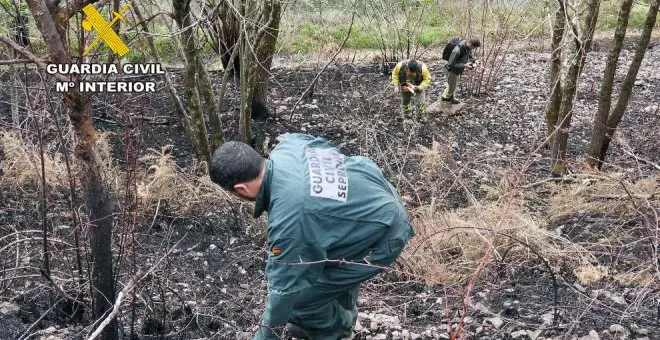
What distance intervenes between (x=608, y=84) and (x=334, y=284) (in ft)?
13.8

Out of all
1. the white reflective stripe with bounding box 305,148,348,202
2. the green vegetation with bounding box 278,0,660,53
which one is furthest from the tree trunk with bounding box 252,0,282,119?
the white reflective stripe with bounding box 305,148,348,202

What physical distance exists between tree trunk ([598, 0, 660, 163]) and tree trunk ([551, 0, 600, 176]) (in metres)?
0.38

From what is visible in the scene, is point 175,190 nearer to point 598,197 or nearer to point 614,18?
point 598,197

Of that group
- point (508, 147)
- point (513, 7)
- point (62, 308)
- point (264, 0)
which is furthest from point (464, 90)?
point (62, 308)

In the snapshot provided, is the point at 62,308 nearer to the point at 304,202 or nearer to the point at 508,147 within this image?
the point at 304,202

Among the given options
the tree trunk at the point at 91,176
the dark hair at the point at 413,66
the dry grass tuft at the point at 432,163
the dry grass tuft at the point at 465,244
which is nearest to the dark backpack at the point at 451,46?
the dark hair at the point at 413,66

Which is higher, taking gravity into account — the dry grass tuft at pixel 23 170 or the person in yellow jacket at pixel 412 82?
the person in yellow jacket at pixel 412 82

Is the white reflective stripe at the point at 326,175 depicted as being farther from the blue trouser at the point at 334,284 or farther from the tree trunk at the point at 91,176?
the tree trunk at the point at 91,176

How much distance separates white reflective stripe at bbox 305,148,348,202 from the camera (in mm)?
2576

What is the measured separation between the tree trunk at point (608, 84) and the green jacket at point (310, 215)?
10.8 feet

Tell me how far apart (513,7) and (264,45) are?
4.05 m

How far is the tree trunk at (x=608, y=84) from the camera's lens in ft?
18.2

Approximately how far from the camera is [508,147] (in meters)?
7.82

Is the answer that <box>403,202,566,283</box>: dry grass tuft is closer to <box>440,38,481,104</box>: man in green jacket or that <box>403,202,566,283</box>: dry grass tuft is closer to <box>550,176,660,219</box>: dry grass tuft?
<box>550,176,660,219</box>: dry grass tuft
